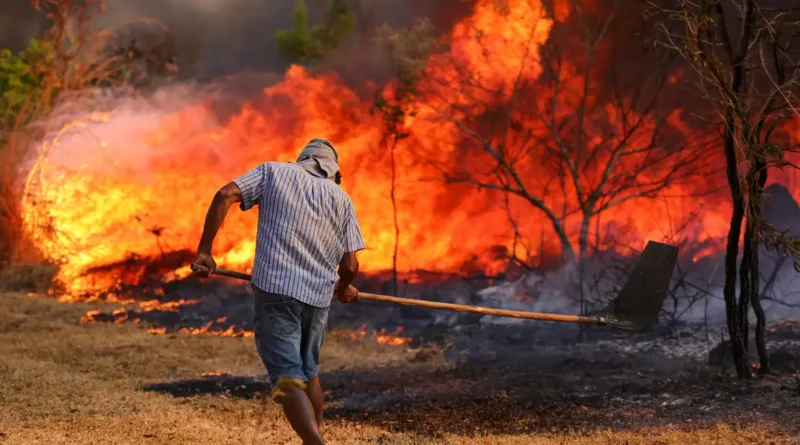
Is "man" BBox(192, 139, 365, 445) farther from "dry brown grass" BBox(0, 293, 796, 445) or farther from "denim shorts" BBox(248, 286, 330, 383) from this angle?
"dry brown grass" BBox(0, 293, 796, 445)

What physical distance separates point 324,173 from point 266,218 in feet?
1.57

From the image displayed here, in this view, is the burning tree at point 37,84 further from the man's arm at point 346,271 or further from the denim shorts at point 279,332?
the denim shorts at point 279,332

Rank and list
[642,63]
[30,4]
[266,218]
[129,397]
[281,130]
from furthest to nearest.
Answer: [30,4]
[281,130]
[642,63]
[129,397]
[266,218]

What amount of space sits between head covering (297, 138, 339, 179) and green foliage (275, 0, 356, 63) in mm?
12305

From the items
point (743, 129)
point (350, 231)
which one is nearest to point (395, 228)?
point (743, 129)

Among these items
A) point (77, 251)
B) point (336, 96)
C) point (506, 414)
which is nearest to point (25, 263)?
point (77, 251)

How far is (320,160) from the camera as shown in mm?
4516

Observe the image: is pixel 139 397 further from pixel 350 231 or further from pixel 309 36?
pixel 309 36

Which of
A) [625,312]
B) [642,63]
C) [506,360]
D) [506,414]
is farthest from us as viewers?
[642,63]

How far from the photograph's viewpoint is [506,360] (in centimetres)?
928

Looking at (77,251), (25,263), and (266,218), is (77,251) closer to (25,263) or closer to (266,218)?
(25,263)

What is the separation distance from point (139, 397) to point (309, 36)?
1105 cm

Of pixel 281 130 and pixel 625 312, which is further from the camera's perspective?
pixel 281 130

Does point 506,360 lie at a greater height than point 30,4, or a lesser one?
lesser
